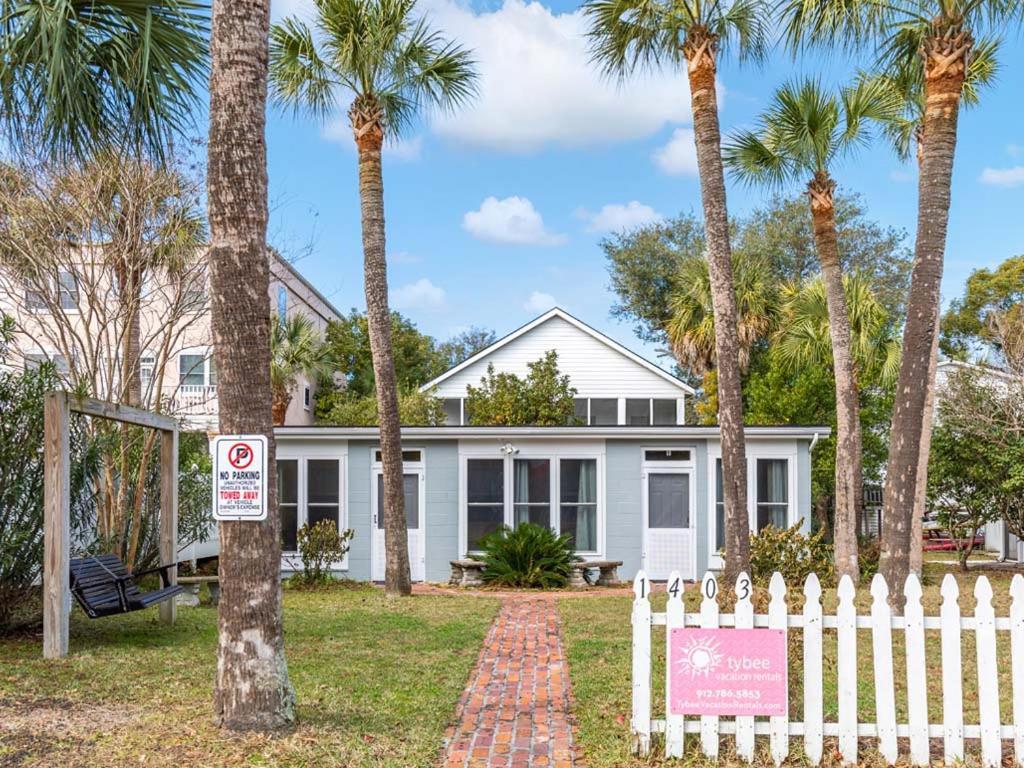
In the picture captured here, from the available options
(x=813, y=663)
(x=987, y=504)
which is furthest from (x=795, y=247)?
(x=813, y=663)

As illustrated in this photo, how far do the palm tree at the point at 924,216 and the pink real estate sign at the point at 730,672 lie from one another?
4100 millimetres

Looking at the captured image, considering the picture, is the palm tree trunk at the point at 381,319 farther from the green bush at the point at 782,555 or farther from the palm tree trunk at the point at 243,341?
the palm tree trunk at the point at 243,341

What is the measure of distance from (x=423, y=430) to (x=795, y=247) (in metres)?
24.1

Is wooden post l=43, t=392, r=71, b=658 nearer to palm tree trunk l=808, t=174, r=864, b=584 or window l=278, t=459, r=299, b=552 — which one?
window l=278, t=459, r=299, b=552

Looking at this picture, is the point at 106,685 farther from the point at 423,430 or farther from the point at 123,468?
the point at 423,430

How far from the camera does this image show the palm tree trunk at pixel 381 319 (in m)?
14.6

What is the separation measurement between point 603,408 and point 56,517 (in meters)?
20.9

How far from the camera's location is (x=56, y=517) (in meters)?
8.73

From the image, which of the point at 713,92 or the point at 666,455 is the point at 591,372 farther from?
the point at 713,92

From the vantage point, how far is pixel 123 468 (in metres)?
13.8

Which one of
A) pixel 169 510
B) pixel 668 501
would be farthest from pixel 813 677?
pixel 668 501

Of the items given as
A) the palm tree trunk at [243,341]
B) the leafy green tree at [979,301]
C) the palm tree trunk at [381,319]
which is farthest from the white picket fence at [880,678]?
the leafy green tree at [979,301]

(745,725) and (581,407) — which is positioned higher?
(581,407)

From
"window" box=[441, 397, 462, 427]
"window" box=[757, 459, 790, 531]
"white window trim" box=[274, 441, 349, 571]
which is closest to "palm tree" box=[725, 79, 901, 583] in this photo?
"window" box=[757, 459, 790, 531]
